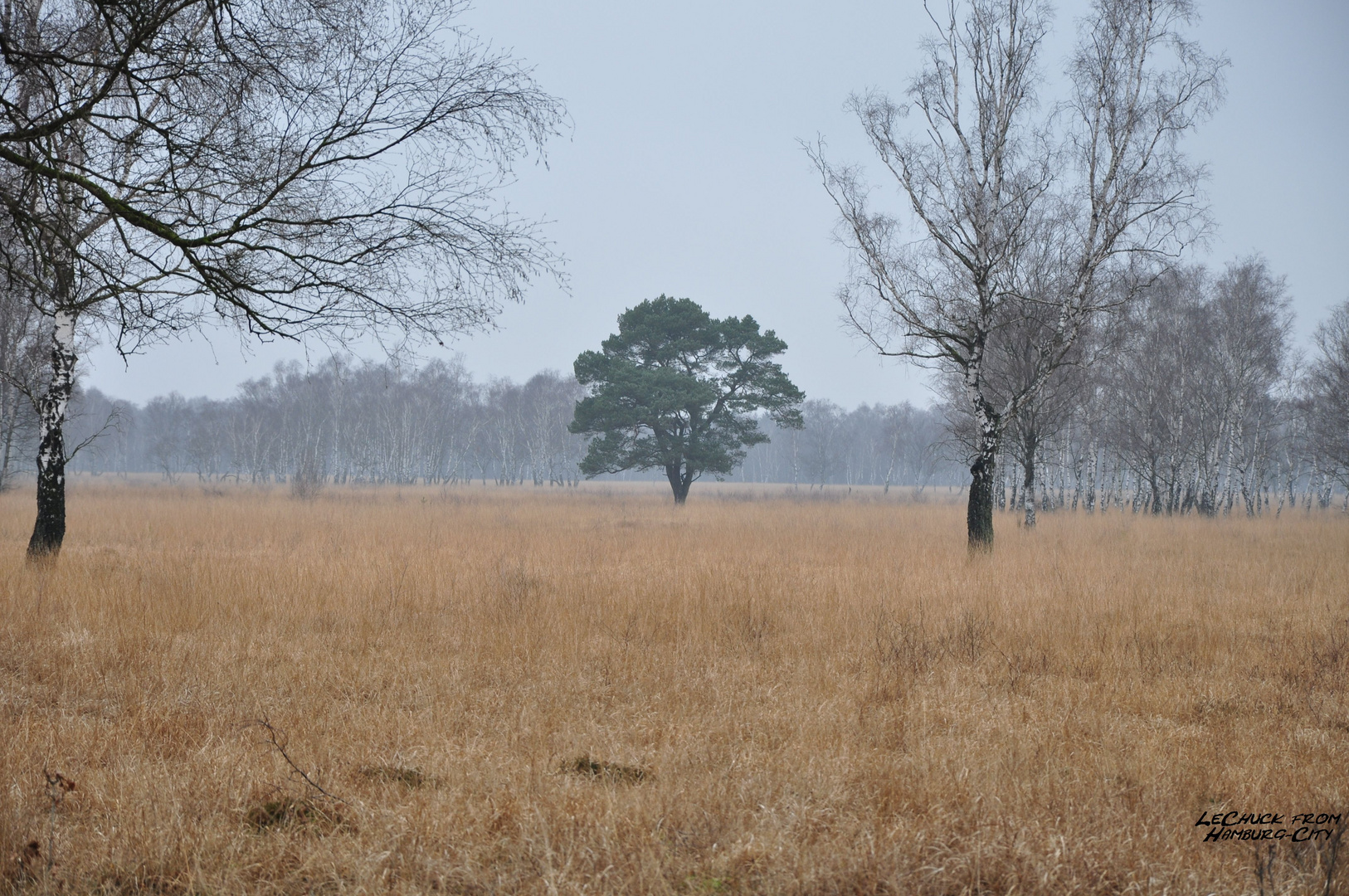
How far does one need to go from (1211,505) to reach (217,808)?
30063 millimetres

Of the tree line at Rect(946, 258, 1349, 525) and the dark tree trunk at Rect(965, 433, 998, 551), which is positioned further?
the tree line at Rect(946, 258, 1349, 525)

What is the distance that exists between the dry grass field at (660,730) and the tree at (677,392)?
2083cm

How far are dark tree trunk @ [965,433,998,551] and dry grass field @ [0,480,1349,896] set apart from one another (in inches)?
123

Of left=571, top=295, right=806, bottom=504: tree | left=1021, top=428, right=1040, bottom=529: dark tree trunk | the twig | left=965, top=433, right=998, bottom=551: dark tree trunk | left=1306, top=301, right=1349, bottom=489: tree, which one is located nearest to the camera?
the twig

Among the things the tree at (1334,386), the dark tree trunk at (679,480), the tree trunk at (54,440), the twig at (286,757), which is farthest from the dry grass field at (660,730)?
the dark tree trunk at (679,480)

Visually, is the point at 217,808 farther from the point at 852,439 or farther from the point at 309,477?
the point at 852,439

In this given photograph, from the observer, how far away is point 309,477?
30297mm

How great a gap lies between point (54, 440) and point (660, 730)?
28.7 ft

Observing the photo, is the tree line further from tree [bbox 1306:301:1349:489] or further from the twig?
the twig

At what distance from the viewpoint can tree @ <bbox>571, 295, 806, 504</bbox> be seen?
30078 mm

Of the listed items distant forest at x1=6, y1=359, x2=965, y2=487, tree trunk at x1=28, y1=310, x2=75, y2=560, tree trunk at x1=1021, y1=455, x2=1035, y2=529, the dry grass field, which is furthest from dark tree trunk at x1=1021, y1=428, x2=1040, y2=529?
distant forest at x1=6, y1=359, x2=965, y2=487

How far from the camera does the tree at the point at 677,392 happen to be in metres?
30.1

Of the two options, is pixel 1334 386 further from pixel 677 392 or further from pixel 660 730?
pixel 660 730

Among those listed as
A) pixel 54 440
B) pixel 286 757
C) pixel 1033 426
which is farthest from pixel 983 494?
pixel 54 440
